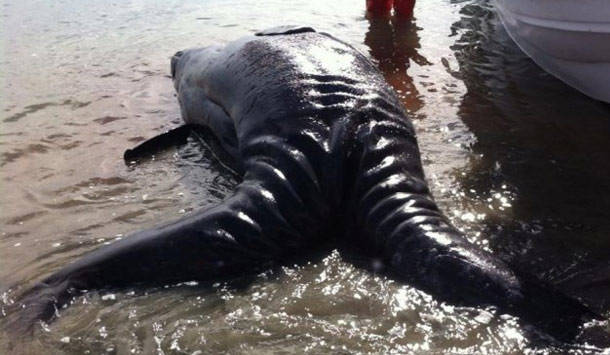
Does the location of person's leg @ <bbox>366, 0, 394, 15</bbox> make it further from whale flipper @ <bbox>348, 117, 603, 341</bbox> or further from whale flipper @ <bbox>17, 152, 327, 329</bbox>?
whale flipper @ <bbox>17, 152, 327, 329</bbox>

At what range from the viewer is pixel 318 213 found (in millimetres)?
3240

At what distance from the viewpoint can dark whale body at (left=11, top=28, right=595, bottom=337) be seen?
107 inches

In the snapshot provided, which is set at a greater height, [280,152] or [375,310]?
[280,152]

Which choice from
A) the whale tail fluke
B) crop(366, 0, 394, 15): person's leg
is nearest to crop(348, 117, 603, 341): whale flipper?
the whale tail fluke

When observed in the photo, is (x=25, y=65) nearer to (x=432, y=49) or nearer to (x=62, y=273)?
(x=432, y=49)

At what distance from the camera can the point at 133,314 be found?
2711 mm

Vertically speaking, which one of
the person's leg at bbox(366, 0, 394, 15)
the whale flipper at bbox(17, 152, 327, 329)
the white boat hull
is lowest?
the person's leg at bbox(366, 0, 394, 15)

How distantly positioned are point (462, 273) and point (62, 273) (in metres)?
1.74

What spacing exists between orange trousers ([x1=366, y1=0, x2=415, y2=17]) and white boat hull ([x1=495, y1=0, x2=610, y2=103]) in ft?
10.5

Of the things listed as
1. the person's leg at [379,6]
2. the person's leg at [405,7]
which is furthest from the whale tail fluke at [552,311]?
the person's leg at [379,6]

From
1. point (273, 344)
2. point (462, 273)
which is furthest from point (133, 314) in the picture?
point (462, 273)

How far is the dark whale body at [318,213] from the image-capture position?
2.71 meters

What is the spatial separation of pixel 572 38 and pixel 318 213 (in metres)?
2.73

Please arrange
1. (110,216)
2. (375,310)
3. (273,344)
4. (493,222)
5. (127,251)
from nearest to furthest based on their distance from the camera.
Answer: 1. (273,344)
2. (375,310)
3. (127,251)
4. (493,222)
5. (110,216)
